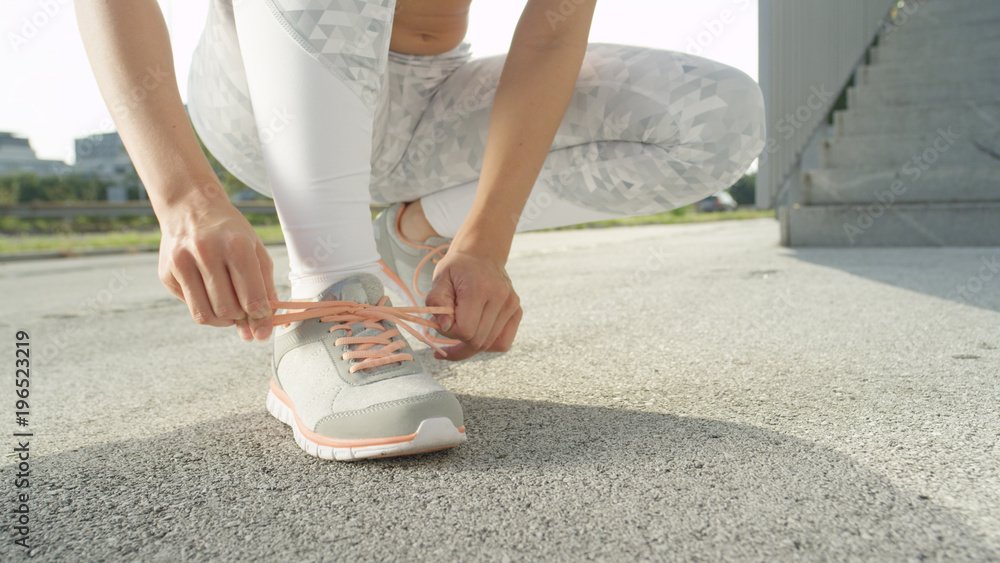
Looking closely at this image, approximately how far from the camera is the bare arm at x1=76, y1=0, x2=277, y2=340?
68 centimetres

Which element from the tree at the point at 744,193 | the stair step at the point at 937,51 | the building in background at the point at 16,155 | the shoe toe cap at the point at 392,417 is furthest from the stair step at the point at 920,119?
the tree at the point at 744,193

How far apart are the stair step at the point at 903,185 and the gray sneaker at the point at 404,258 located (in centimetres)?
304

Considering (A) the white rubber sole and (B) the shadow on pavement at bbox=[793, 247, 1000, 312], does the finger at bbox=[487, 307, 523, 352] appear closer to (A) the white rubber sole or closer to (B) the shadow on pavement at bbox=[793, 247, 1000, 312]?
(A) the white rubber sole

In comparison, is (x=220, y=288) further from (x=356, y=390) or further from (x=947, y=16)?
(x=947, y=16)

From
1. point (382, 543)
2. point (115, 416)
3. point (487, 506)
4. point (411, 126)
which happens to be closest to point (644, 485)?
point (487, 506)

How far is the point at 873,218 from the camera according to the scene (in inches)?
141

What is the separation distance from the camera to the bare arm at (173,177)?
68cm

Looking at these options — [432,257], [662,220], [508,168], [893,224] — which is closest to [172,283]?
[508,168]

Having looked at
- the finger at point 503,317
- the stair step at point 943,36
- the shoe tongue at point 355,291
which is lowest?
the stair step at point 943,36

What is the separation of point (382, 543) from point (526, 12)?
2.56 ft

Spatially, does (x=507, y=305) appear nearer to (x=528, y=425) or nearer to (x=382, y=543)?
(x=528, y=425)

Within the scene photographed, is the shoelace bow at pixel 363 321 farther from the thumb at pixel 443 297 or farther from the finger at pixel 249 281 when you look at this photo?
the finger at pixel 249 281

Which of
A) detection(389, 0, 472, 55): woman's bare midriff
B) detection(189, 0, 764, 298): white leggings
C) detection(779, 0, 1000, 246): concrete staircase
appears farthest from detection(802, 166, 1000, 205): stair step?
detection(389, 0, 472, 55): woman's bare midriff

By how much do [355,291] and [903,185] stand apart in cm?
377
